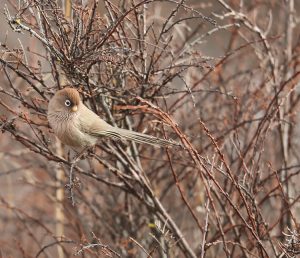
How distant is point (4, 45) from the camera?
2914 mm

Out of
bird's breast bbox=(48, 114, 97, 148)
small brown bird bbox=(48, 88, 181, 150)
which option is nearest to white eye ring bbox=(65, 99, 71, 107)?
small brown bird bbox=(48, 88, 181, 150)

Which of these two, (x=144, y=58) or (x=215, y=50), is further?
(x=215, y=50)

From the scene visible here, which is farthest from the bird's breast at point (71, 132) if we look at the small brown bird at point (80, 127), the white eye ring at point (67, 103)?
the white eye ring at point (67, 103)

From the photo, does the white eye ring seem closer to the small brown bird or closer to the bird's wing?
the small brown bird

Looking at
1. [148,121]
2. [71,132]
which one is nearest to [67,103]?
[71,132]

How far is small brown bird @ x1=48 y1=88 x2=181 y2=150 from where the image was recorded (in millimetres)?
3256

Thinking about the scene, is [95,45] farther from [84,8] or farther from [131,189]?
[131,189]

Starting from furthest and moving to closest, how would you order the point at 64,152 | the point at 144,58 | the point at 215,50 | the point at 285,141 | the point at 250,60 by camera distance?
the point at 215,50 → the point at 250,60 → the point at 64,152 → the point at 285,141 → the point at 144,58

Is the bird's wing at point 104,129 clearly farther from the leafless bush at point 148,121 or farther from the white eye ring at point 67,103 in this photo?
the white eye ring at point 67,103

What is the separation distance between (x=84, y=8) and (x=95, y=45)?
0.56 feet

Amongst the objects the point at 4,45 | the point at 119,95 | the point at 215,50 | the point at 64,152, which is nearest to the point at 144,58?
the point at 119,95

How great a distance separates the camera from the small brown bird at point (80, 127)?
128 inches

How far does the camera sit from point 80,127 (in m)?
3.43

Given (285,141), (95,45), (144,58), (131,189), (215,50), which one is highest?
(215,50)
